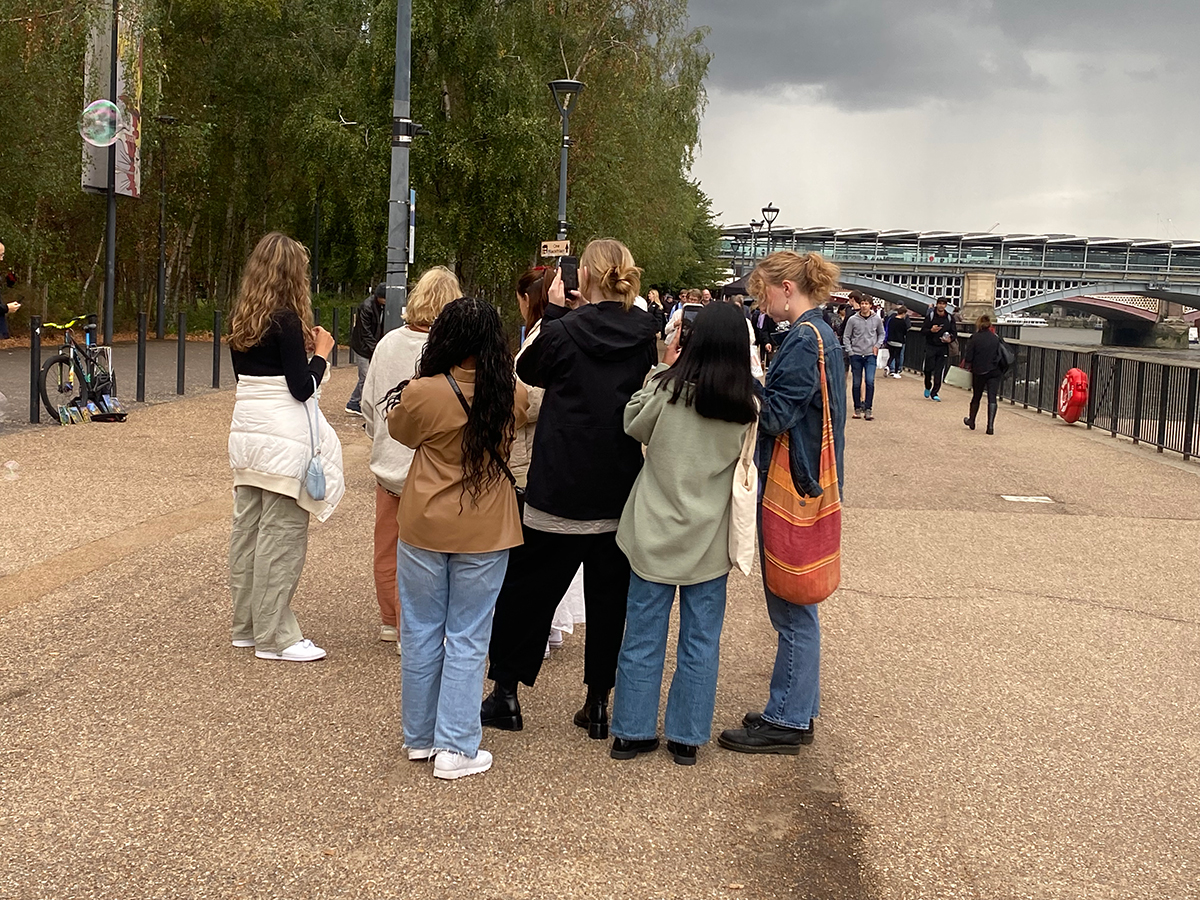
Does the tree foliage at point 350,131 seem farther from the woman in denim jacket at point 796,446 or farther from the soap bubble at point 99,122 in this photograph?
the woman in denim jacket at point 796,446

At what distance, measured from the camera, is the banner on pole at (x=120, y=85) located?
18.2 m

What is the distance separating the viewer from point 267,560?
5645mm

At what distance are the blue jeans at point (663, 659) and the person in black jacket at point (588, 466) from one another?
0.20 meters

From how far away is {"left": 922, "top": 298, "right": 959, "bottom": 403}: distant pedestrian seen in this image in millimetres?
24891

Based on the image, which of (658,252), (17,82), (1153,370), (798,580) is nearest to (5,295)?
(17,82)

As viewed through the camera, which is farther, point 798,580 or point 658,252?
point 658,252

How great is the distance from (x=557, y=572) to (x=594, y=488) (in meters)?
0.40

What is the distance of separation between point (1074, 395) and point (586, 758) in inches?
634

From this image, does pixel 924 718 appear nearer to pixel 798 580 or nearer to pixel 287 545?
pixel 798 580

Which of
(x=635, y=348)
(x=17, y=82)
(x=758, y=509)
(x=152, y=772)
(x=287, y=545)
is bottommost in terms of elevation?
(x=152, y=772)

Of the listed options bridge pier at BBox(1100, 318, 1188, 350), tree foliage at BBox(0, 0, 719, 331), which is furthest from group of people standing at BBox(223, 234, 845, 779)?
bridge pier at BBox(1100, 318, 1188, 350)

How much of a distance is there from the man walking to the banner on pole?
1066 centimetres

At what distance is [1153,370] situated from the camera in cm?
1630

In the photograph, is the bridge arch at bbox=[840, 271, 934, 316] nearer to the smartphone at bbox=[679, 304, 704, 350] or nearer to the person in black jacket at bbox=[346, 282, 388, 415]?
the person in black jacket at bbox=[346, 282, 388, 415]
